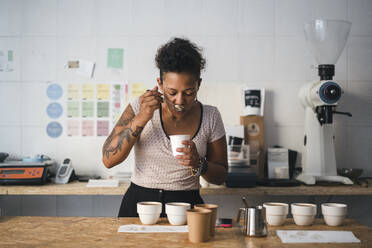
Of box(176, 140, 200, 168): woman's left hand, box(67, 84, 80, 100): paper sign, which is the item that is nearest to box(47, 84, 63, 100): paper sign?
box(67, 84, 80, 100): paper sign

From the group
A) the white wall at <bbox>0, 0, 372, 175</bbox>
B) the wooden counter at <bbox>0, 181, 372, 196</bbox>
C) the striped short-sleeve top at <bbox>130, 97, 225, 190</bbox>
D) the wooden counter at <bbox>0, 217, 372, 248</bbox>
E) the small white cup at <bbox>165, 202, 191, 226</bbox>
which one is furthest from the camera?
the white wall at <bbox>0, 0, 372, 175</bbox>

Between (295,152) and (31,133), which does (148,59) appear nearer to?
(31,133)

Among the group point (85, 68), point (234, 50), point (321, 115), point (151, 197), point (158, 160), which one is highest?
point (234, 50)

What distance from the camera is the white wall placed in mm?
3207

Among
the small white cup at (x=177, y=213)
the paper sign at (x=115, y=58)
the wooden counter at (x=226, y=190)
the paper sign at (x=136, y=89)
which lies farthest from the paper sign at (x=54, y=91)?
the small white cup at (x=177, y=213)

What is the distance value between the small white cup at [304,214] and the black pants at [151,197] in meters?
0.57

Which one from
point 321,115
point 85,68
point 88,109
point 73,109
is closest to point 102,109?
point 88,109

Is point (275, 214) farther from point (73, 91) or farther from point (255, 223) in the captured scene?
point (73, 91)

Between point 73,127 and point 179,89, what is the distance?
1.71 metres

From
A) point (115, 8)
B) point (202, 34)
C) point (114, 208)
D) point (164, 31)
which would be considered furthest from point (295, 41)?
point (114, 208)

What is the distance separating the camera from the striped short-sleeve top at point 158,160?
1.92 metres

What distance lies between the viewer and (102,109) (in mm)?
3240

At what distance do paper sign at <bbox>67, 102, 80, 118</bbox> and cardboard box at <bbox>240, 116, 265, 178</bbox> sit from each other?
4.52ft

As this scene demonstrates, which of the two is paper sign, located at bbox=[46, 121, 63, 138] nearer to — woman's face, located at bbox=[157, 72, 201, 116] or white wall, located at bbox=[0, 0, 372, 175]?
white wall, located at bbox=[0, 0, 372, 175]
